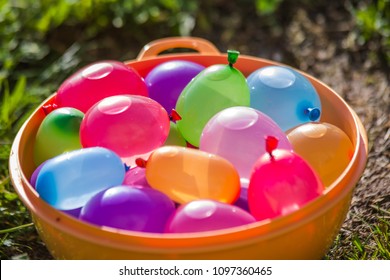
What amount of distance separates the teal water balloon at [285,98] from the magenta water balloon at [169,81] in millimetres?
166

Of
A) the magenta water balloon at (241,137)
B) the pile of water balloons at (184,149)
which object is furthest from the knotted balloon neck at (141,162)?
the magenta water balloon at (241,137)

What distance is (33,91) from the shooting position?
2035mm

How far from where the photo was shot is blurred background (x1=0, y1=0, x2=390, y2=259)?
2066 mm

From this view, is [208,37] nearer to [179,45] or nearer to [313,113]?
[179,45]

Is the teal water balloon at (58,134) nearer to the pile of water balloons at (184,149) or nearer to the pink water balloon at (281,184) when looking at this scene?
the pile of water balloons at (184,149)

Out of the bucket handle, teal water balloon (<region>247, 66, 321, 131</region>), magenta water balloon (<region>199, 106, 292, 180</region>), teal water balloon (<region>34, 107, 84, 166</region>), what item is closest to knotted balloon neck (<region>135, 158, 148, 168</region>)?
magenta water balloon (<region>199, 106, 292, 180</region>)

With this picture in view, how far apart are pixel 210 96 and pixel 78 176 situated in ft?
1.12

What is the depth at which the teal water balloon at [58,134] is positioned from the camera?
141cm

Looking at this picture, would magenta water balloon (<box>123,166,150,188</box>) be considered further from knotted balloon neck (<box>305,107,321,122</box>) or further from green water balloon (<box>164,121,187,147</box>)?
knotted balloon neck (<box>305,107,321,122</box>)

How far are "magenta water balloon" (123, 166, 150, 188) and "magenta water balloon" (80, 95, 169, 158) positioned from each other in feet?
0.12

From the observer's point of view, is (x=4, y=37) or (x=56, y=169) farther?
(x=4, y=37)
